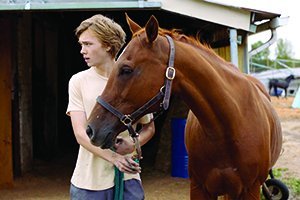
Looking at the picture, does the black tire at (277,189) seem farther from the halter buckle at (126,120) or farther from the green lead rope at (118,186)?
the halter buckle at (126,120)

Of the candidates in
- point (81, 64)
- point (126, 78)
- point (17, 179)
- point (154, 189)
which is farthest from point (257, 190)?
point (81, 64)

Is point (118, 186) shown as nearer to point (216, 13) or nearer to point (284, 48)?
point (216, 13)

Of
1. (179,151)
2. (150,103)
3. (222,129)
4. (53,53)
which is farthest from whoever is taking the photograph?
(53,53)

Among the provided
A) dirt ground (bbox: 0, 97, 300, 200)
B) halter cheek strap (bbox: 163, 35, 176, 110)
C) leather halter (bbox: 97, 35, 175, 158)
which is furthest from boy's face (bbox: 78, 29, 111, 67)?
dirt ground (bbox: 0, 97, 300, 200)

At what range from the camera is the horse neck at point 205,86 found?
7.59 ft

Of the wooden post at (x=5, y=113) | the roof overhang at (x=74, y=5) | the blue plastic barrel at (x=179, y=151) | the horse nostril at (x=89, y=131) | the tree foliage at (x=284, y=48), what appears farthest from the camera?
the tree foliage at (x=284, y=48)

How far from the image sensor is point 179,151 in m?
6.15

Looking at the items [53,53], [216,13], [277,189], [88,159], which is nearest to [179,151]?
[277,189]

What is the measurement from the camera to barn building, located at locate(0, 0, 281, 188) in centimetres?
454

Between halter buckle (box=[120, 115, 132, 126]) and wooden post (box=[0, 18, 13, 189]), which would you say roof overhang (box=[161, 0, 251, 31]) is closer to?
wooden post (box=[0, 18, 13, 189])

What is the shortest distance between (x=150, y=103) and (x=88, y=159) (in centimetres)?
44

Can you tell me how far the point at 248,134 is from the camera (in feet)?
8.90

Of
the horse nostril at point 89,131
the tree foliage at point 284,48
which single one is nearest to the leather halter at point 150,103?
the horse nostril at point 89,131

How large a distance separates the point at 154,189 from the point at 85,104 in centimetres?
366
